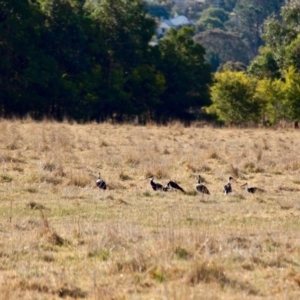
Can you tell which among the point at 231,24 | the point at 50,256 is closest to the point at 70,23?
the point at 50,256

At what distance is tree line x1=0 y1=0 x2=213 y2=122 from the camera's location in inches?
1769

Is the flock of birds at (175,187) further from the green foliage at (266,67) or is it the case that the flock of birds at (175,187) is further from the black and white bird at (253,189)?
the green foliage at (266,67)

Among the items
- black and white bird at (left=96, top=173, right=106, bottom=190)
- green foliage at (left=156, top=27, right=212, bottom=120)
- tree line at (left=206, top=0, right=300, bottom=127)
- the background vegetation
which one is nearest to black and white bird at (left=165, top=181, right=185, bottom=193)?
black and white bird at (left=96, top=173, right=106, bottom=190)

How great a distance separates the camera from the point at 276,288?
901 centimetres

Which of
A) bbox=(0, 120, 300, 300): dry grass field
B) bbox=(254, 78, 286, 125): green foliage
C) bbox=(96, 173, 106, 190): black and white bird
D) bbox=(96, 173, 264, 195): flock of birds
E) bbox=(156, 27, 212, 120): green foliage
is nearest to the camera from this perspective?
bbox=(0, 120, 300, 300): dry grass field

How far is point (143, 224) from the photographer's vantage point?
13.2 metres

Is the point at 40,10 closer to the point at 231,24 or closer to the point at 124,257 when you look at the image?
the point at 124,257

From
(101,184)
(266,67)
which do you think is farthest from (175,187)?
(266,67)

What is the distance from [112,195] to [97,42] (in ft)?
108

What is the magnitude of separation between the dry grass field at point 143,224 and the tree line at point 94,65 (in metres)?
18.5

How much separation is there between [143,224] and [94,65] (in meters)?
36.1

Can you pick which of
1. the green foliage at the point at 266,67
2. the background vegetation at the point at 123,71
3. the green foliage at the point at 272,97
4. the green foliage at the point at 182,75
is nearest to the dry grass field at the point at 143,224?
the background vegetation at the point at 123,71

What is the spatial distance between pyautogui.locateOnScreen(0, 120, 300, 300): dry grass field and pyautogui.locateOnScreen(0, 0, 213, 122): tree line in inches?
729

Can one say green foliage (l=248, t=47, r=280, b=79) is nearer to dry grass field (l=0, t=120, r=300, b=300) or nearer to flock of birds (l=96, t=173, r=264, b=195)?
dry grass field (l=0, t=120, r=300, b=300)
